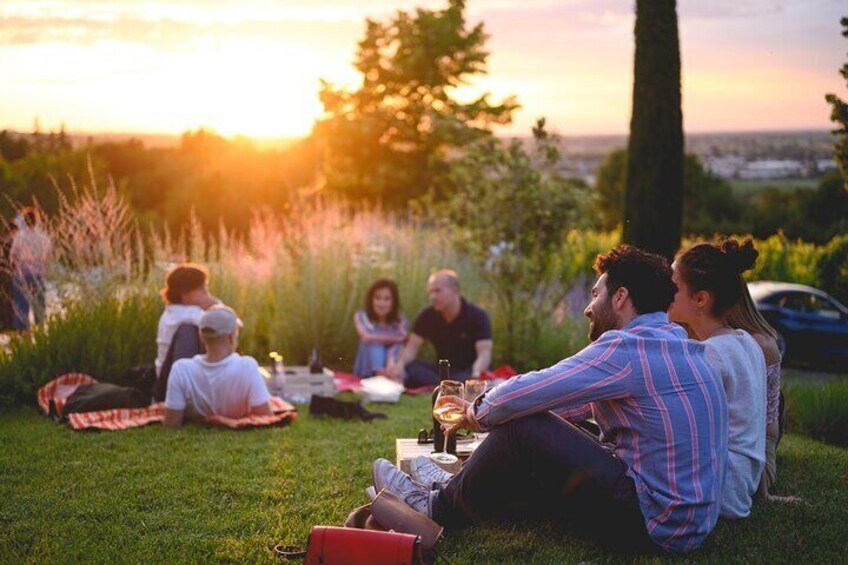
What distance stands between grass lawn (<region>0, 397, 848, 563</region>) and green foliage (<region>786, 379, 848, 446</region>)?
397mm

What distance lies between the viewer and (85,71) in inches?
492

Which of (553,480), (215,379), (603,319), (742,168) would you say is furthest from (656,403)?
(742,168)

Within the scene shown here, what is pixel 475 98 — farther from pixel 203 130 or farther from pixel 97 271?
pixel 97 271

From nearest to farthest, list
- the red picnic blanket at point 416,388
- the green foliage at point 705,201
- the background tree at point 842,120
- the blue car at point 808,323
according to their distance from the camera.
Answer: the background tree at point 842,120, the red picnic blanket at point 416,388, the blue car at point 808,323, the green foliage at point 705,201

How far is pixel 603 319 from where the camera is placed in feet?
11.9

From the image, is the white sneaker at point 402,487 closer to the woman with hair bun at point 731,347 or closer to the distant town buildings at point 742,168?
the woman with hair bun at point 731,347

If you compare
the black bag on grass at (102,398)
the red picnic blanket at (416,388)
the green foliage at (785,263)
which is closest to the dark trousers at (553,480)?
the black bag on grass at (102,398)

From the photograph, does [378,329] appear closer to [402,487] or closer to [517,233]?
[517,233]

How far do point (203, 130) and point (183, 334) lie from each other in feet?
137

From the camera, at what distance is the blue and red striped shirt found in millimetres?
3428

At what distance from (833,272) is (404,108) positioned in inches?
1078

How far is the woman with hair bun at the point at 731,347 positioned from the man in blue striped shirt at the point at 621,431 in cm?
43

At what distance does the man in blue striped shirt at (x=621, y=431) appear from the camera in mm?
3438

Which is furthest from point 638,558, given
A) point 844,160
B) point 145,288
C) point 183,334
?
point 145,288
